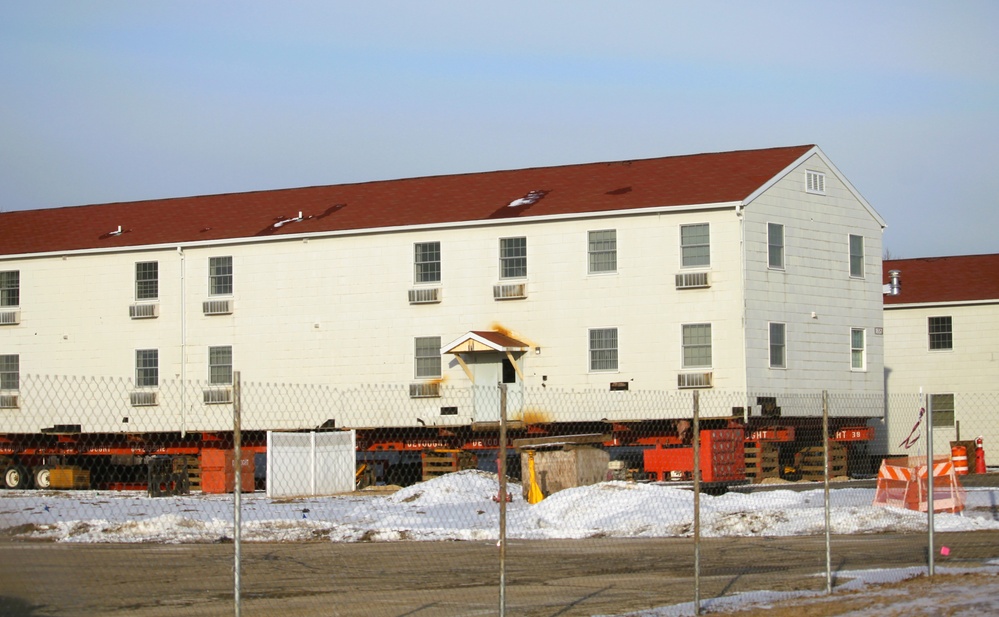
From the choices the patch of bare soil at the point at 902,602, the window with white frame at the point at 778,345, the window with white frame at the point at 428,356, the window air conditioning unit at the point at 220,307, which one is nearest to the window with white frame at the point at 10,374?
the window air conditioning unit at the point at 220,307

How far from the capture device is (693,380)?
117ft

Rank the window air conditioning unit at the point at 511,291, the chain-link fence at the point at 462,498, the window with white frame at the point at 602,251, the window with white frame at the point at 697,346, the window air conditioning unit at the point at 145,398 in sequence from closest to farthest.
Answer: the chain-link fence at the point at 462,498, the window with white frame at the point at 697,346, the window with white frame at the point at 602,251, the window air conditioning unit at the point at 511,291, the window air conditioning unit at the point at 145,398

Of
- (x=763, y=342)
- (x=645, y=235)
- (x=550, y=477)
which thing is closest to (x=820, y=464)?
(x=763, y=342)

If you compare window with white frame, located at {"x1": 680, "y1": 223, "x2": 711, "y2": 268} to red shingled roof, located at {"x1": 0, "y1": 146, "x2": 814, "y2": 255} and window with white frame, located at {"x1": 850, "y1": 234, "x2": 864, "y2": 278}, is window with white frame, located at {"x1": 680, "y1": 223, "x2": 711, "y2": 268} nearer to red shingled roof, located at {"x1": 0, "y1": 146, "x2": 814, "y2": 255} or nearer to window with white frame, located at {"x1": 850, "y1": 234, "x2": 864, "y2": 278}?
red shingled roof, located at {"x1": 0, "y1": 146, "x2": 814, "y2": 255}

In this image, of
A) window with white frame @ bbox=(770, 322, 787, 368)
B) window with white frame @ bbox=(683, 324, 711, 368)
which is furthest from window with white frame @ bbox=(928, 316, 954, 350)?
window with white frame @ bbox=(683, 324, 711, 368)

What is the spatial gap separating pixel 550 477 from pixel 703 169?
13.7 metres

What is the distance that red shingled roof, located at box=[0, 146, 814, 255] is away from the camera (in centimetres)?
3762

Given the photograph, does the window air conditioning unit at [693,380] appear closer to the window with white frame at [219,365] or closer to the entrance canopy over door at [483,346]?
the entrance canopy over door at [483,346]

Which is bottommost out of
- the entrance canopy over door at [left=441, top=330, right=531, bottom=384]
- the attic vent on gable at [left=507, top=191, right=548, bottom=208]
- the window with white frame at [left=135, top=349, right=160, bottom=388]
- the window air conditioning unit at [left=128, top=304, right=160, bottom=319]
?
the window with white frame at [left=135, top=349, right=160, bottom=388]

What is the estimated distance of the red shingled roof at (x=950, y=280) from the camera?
1882 inches

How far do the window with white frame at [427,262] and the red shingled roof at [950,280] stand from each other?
1877cm

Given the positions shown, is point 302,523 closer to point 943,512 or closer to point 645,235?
point 943,512

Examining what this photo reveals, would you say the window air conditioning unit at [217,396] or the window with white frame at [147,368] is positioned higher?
the window with white frame at [147,368]

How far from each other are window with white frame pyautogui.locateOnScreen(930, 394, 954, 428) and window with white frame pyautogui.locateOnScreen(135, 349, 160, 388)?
85.6 feet
